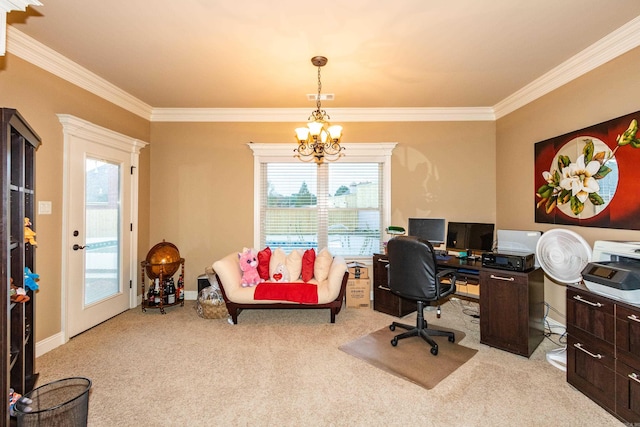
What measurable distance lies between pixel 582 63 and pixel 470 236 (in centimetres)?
209

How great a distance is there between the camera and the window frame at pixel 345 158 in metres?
4.43

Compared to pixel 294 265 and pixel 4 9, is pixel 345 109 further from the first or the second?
pixel 4 9

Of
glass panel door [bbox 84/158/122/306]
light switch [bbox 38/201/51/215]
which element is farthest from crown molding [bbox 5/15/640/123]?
light switch [bbox 38/201/51/215]

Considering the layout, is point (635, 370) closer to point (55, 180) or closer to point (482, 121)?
point (482, 121)

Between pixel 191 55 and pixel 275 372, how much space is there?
10.0 feet

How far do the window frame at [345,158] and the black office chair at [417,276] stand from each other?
1.60 m

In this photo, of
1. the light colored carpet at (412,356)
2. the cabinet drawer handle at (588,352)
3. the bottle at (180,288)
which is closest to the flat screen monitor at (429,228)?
the light colored carpet at (412,356)

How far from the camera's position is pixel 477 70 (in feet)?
10.4

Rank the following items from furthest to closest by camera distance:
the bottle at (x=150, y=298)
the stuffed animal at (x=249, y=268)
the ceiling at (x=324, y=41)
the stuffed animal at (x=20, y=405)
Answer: the bottle at (x=150, y=298)
the stuffed animal at (x=249, y=268)
the ceiling at (x=324, y=41)
the stuffed animal at (x=20, y=405)

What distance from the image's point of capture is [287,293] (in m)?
3.39

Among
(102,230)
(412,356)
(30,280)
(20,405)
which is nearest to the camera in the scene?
(20,405)

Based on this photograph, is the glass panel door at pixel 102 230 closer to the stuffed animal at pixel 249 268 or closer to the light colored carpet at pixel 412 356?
the stuffed animal at pixel 249 268

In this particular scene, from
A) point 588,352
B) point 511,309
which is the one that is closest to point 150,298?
point 511,309

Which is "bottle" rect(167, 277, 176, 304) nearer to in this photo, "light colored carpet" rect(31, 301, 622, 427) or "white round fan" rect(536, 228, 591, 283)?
"light colored carpet" rect(31, 301, 622, 427)
